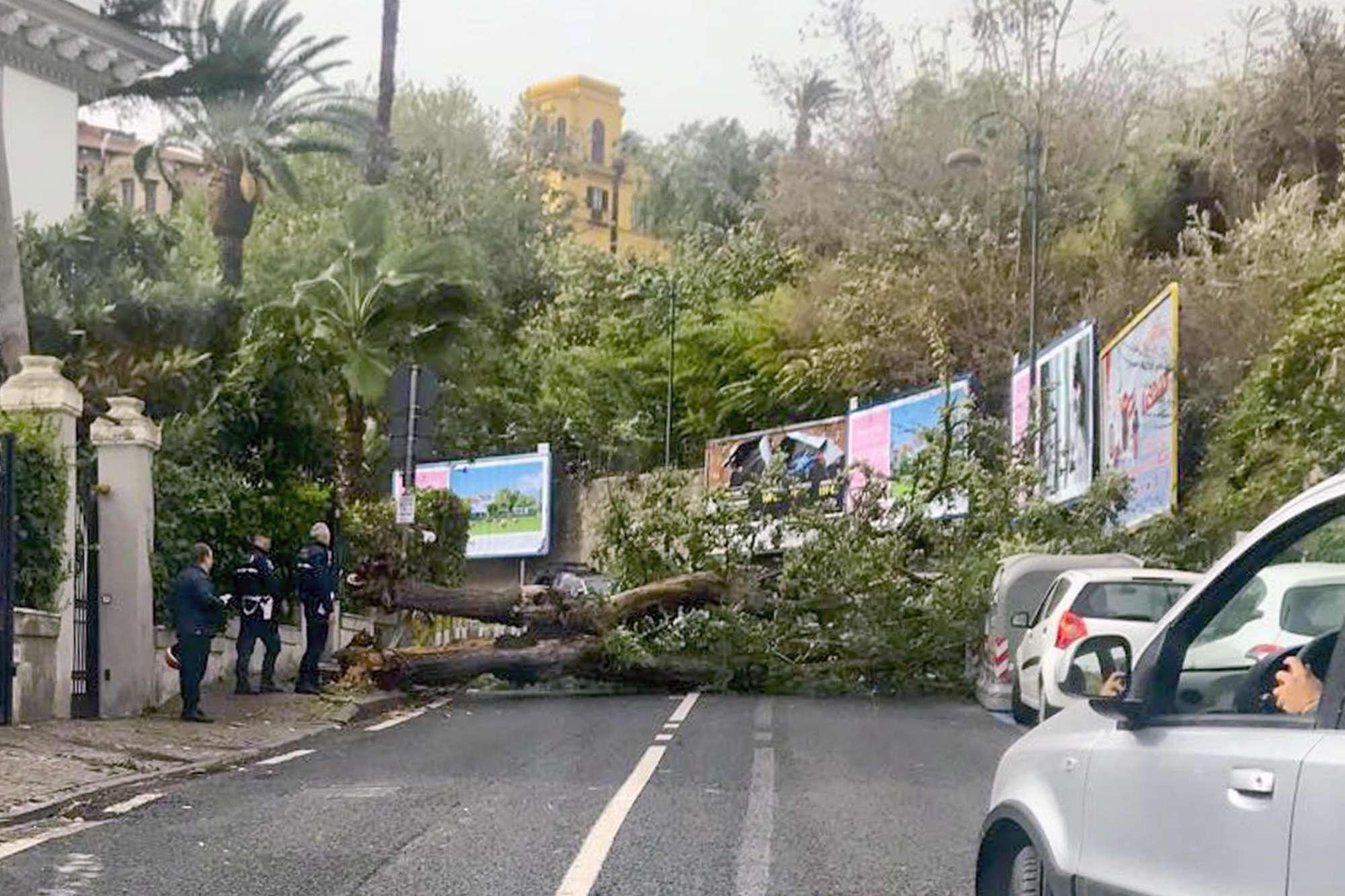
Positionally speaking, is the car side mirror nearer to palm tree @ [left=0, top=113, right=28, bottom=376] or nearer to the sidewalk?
the sidewalk

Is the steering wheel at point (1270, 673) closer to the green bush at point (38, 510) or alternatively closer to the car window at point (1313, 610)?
the car window at point (1313, 610)

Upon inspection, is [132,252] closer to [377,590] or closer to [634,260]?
[377,590]

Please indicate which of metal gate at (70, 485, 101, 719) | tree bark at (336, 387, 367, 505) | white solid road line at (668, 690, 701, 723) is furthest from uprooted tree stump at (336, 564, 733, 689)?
tree bark at (336, 387, 367, 505)

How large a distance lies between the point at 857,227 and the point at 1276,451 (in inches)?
878

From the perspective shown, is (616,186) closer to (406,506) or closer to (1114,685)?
(406,506)

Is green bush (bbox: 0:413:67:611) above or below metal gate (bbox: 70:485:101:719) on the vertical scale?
above

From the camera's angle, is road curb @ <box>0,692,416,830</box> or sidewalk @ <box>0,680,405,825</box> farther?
sidewalk @ <box>0,680,405,825</box>

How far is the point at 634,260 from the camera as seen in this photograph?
61.3 m

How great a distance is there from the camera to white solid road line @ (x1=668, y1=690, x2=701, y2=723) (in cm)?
1686

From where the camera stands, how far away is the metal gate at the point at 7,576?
1366cm

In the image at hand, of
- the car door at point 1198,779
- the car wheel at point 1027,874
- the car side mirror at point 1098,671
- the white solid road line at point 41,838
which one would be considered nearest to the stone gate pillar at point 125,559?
the white solid road line at point 41,838

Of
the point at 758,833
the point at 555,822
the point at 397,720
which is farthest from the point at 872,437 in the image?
the point at 758,833

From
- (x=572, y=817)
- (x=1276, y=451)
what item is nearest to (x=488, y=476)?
(x=1276, y=451)

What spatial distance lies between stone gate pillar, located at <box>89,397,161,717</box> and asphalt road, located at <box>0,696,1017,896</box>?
223 cm
